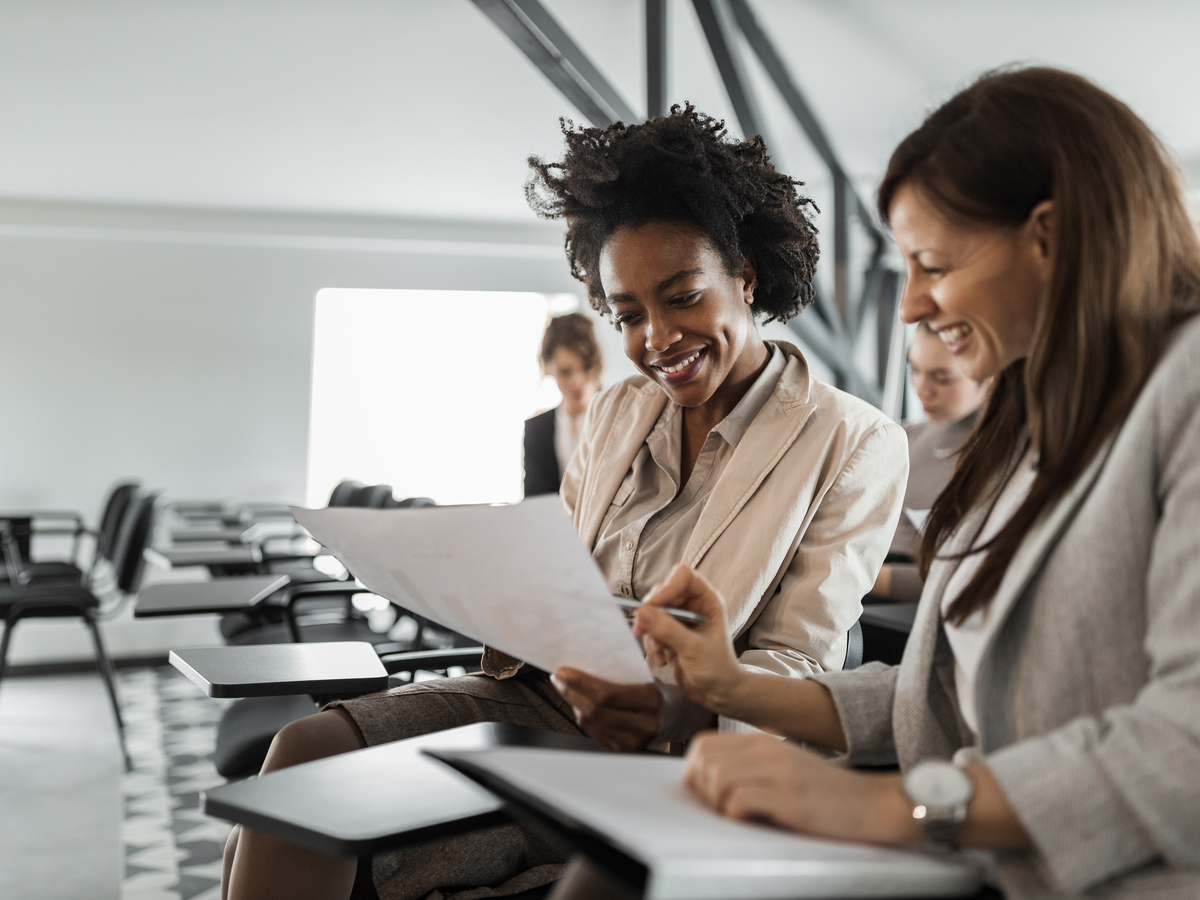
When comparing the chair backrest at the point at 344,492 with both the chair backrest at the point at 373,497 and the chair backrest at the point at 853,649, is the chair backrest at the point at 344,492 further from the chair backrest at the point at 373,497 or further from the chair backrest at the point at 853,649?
the chair backrest at the point at 853,649

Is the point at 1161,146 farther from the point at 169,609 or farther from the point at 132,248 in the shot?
the point at 132,248

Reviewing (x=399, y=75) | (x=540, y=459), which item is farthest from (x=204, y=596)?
(x=399, y=75)

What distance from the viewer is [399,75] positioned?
14.3 ft

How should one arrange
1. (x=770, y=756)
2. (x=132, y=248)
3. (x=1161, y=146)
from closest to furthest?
(x=770, y=756)
(x=1161, y=146)
(x=132, y=248)

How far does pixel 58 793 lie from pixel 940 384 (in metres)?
3.40

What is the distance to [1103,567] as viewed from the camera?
785 mm

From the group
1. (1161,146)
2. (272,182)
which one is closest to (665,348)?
(1161,146)

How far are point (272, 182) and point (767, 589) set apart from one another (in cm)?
517

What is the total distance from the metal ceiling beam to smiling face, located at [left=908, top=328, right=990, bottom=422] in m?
1.43

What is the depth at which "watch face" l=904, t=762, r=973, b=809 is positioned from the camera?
0.72 metres

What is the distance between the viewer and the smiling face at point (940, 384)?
2992 millimetres

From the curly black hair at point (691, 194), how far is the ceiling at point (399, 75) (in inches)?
93.8

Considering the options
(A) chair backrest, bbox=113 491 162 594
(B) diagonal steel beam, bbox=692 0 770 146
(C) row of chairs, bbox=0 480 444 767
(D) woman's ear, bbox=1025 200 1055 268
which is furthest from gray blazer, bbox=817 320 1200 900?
(A) chair backrest, bbox=113 491 162 594

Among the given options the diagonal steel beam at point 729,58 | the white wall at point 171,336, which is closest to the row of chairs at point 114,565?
the white wall at point 171,336
